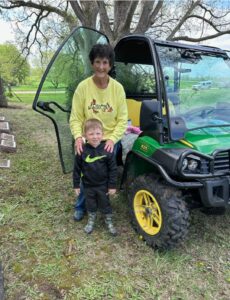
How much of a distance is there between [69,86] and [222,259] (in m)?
2.51

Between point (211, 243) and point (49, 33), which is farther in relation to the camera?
point (49, 33)

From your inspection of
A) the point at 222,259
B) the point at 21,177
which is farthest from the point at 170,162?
the point at 21,177

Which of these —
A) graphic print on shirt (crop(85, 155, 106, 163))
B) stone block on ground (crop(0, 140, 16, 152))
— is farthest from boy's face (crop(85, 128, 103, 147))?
stone block on ground (crop(0, 140, 16, 152))

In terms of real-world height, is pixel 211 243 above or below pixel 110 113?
below

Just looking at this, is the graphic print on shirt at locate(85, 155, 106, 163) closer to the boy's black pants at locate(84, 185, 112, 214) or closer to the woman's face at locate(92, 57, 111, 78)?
the boy's black pants at locate(84, 185, 112, 214)

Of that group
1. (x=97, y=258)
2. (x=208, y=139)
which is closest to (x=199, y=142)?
(x=208, y=139)

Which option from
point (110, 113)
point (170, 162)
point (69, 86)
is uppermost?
point (69, 86)

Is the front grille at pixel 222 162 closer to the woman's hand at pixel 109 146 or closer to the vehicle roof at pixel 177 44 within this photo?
the woman's hand at pixel 109 146

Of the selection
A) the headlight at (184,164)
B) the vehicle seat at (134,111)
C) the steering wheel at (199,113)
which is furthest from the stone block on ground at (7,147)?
the headlight at (184,164)

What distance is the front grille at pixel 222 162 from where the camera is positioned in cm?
250

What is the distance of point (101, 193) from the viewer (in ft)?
9.80

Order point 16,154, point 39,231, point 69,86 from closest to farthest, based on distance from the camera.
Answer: point 39,231
point 69,86
point 16,154

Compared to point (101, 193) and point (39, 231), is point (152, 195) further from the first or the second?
point (39, 231)

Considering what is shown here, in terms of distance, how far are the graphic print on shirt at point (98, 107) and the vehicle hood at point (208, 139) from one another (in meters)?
0.77
